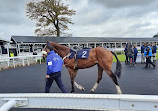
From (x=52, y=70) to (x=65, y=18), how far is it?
23586 millimetres

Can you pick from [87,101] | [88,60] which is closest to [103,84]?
[88,60]

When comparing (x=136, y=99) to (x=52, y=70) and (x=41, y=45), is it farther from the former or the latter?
(x=41, y=45)

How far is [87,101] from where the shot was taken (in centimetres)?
119

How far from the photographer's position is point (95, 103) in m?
1.17

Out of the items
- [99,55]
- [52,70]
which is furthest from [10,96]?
[99,55]

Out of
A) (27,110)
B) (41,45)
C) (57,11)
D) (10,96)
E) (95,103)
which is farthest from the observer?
(57,11)

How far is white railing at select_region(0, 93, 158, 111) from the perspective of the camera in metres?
1.05

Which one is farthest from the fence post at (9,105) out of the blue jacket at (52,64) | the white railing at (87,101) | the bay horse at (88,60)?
the bay horse at (88,60)

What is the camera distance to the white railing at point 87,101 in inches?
41.3

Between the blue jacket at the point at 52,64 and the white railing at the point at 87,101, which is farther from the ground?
the blue jacket at the point at 52,64

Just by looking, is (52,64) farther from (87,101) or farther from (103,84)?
(103,84)

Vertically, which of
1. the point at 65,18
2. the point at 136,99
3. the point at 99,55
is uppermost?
the point at 65,18

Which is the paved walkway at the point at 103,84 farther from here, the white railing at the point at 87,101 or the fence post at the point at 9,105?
the fence post at the point at 9,105

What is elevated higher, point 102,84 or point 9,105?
point 9,105
